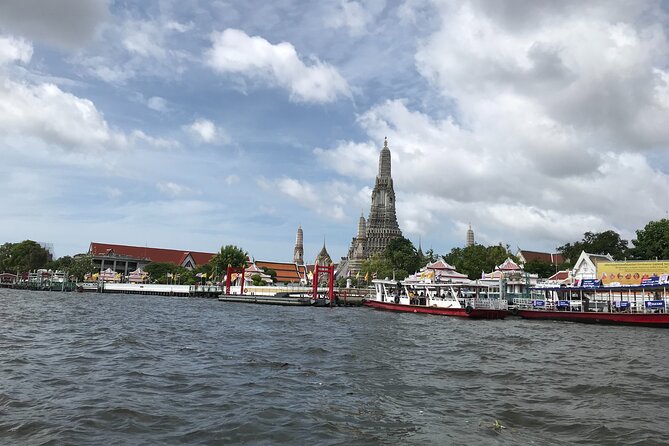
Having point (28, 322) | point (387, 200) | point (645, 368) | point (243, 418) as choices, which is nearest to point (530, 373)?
point (645, 368)

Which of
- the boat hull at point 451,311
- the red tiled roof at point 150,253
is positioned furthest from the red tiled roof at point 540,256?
the red tiled roof at point 150,253

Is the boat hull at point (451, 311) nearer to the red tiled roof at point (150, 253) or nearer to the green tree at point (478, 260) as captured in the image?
the green tree at point (478, 260)

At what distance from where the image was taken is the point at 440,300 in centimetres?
4609

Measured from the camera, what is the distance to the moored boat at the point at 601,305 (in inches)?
1425

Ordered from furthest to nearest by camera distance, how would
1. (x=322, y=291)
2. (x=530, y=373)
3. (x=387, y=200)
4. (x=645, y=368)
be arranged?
(x=387, y=200) → (x=322, y=291) → (x=645, y=368) → (x=530, y=373)

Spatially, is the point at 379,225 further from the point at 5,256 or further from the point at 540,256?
the point at 5,256

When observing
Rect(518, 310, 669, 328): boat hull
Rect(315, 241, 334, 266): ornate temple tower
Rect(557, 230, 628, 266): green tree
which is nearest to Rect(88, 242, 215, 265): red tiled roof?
Rect(315, 241, 334, 266): ornate temple tower

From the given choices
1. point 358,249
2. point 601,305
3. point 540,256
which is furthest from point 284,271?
point 601,305

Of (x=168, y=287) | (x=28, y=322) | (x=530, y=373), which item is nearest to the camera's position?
(x=530, y=373)

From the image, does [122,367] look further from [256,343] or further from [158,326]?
[158,326]

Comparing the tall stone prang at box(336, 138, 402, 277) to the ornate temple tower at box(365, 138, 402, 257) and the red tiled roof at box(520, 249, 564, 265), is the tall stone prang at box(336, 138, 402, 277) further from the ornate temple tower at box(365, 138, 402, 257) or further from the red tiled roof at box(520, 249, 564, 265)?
the red tiled roof at box(520, 249, 564, 265)

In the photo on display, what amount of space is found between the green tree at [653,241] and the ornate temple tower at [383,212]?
7508 centimetres

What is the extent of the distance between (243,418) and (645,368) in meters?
13.2

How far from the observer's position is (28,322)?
85.4 feet
